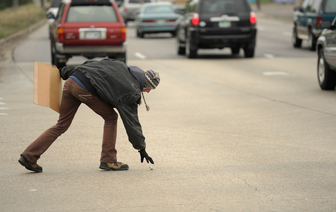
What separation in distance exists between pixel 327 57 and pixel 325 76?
0.55 m

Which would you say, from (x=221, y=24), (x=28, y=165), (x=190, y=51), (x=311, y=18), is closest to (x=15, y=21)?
(x=190, y=51)

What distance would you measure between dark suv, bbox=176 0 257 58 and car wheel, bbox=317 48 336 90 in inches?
240

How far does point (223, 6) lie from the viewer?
1911cm

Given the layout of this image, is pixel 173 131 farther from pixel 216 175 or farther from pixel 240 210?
pixel 240 210

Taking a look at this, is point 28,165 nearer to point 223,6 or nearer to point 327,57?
point 327,57

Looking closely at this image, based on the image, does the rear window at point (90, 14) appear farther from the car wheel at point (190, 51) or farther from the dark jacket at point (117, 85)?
the dark jacket at point (117, 85)

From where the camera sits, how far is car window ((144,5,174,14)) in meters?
29.5

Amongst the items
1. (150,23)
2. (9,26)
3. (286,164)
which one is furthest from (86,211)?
(9,26)

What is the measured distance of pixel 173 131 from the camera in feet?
28.7

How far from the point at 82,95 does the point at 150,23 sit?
23.2m

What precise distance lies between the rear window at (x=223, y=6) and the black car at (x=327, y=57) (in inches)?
250

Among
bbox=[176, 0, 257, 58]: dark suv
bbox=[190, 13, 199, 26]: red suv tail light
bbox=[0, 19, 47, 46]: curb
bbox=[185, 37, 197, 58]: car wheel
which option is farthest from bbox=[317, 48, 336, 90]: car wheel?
bbox=[0, 19, 47, 46]: curb

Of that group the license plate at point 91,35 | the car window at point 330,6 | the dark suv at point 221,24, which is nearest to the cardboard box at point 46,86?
the license plate at point 91,35

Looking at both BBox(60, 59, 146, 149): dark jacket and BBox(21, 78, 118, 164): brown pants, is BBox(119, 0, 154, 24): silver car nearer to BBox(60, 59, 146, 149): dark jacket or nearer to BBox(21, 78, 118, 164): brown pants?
BBox(21, 78, 118, 164): brown pants
